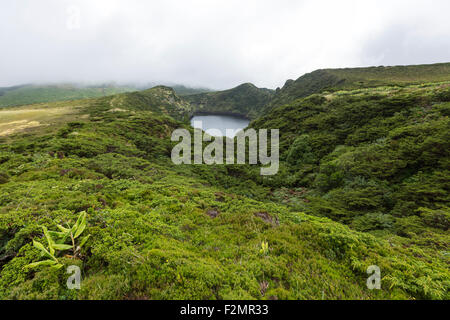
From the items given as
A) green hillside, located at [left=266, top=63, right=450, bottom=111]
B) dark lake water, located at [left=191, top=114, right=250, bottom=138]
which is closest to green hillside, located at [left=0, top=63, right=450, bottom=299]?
green hillside, located at [left=266, top=63, right=450, bottom=111]

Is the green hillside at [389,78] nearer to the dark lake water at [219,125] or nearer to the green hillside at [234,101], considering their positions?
the dark lake water at [219,125]

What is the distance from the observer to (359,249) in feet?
18.0

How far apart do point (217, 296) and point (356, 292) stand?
11.0ft

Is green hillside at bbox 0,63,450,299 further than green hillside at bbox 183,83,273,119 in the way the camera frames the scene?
No

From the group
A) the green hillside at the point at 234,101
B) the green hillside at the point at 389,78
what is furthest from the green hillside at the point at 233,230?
the green hillside at the point at 234,101

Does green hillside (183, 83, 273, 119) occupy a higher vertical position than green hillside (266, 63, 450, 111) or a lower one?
higher

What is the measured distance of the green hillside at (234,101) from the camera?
14605 cm

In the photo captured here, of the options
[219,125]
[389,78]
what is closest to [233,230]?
[389,78]

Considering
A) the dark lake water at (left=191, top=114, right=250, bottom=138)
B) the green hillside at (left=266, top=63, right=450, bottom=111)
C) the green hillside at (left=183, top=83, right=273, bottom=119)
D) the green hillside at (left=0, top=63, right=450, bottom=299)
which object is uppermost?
the green hillside at (left=183, top=83, right=273, bottom=119)

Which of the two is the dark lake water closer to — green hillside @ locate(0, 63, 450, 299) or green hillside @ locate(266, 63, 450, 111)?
green hillside @ locate(266, 63, 450, 111)

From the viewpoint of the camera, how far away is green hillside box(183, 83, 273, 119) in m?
146

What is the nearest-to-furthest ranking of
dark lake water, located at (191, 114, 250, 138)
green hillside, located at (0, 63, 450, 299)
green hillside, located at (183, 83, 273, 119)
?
green hillside, located at (0, 63, 450, 299)
dark lake water, located at (191, 114, 250, 138)
green hillside, located at (183, 83, 273, 119)
